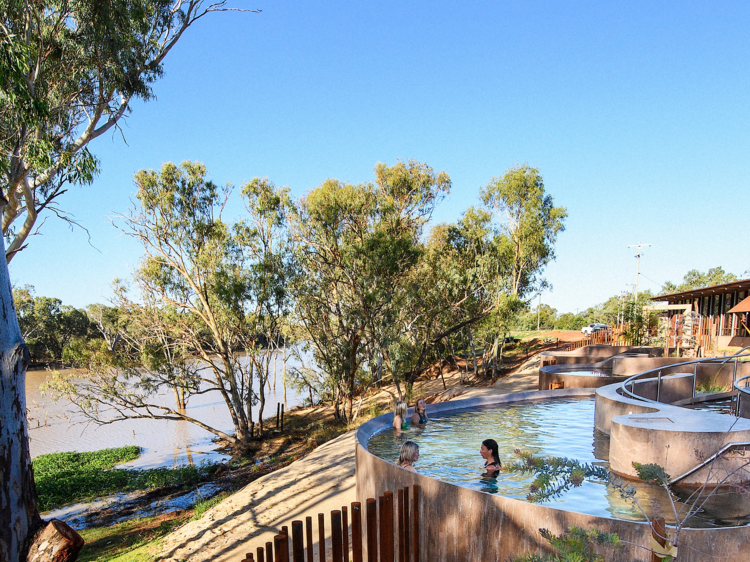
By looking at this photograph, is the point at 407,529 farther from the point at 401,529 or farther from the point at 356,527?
the point at 356,527

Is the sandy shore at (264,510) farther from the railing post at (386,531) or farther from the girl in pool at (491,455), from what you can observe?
the railing post at (386,531)

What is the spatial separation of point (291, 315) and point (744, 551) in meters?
19.7

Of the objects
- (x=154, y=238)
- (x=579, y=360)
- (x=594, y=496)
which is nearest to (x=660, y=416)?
(x=594, y=496)

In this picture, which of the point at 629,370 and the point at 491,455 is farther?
the point at 629,370

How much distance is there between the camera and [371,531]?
427 cm

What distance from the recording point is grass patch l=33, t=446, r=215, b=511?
51.2 feet

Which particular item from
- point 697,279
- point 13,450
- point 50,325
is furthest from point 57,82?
point 697,279

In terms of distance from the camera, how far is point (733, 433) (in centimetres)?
628

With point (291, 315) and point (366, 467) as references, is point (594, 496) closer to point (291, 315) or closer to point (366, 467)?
point (366, 467)

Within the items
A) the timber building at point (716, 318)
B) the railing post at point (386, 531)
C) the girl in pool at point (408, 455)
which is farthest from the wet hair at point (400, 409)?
the timber building at point (716, 318)

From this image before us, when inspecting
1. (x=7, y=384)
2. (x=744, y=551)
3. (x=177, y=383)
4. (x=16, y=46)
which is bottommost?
(x=177, y=383)

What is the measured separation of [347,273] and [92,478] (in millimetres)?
10922

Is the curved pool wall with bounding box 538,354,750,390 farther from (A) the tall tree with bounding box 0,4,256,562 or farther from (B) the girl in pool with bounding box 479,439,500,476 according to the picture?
(A) the tall tree with bounding box 0,4,256,562

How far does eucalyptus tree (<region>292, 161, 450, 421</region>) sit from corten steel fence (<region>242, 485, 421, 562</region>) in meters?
14.6
